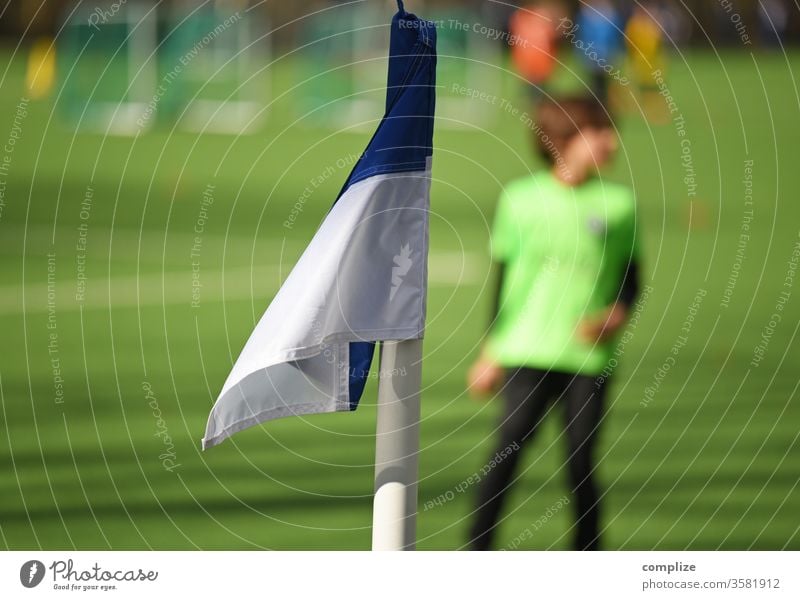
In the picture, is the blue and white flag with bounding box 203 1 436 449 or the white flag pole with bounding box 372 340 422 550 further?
the white flag pole with bounding box 372 340 422 550

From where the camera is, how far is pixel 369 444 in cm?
718

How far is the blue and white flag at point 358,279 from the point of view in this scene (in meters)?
3.16

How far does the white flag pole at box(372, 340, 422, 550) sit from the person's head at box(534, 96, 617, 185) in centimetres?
180

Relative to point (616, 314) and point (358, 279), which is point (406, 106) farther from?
point (616, 314)

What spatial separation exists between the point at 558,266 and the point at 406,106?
6.13 ft

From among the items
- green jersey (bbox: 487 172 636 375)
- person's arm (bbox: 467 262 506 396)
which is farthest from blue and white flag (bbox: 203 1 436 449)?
green jersey (bbox: 487 172 636 375)

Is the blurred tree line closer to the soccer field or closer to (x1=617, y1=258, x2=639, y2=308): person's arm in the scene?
the soccer field

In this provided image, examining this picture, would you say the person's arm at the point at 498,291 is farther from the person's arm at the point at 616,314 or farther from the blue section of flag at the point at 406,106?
the blue section of flag at the point at 406,106

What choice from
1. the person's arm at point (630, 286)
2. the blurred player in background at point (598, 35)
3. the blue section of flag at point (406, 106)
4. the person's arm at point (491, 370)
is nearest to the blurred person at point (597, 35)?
the blurred player in background at point (598, 35)

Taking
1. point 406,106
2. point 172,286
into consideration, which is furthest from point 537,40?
point 406,106

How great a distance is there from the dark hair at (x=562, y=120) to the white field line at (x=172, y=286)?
6.06m

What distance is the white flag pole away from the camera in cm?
328
